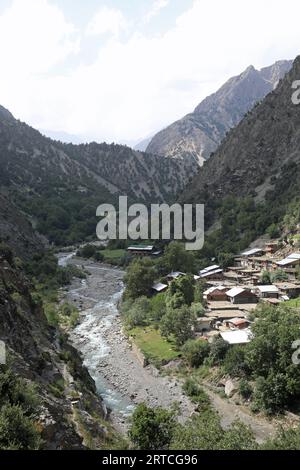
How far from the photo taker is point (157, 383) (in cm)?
4828

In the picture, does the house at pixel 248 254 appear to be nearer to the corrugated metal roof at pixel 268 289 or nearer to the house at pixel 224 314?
the corrugated metal roof at pixel 268 289

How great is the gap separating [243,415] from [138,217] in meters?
149

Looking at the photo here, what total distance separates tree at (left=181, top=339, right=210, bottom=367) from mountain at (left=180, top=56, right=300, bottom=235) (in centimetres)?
7101

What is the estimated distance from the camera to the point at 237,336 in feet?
165

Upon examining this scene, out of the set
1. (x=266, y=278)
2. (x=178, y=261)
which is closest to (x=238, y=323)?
(x=266, y=278)

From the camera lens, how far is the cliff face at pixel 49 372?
1198 inches

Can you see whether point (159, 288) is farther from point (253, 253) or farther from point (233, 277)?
point (253, 253)

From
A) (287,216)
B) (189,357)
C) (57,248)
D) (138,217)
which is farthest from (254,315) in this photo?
(138,217)

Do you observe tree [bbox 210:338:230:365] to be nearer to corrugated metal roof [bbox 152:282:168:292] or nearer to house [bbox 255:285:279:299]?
house [bbox 255:285:279:299]

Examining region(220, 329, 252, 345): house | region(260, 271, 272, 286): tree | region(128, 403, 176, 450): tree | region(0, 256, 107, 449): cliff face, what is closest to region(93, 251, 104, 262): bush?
region(260, 271, 272, 286): tree

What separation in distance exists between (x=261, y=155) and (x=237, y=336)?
101 meters

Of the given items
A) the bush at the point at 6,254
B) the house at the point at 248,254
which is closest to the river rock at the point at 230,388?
the bush at the point at 6,254

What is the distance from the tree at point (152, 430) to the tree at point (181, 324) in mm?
22391
